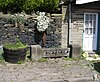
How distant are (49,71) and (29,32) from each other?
3061 millimetres

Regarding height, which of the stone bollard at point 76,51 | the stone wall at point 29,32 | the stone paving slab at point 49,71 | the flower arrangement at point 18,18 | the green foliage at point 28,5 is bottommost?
the stone paving slab at point 49,71

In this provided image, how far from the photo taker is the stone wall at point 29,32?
1131cm

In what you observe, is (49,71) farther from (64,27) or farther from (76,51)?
(64,27)

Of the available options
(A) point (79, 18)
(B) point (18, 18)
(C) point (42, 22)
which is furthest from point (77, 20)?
(B) point (18, 18)

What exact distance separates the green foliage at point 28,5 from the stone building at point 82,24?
61 centimetres

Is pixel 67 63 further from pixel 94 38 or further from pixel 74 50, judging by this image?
pixel 94 38

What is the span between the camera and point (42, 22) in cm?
1121

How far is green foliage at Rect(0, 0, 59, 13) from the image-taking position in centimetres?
1173

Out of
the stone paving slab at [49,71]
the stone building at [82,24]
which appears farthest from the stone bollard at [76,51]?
the stone building at [82,24]

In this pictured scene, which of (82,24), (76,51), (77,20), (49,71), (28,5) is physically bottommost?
(49,71)

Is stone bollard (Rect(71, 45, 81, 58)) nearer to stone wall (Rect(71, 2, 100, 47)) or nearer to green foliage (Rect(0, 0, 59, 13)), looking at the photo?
stone wall (Rect(71, 2, 100, 47))

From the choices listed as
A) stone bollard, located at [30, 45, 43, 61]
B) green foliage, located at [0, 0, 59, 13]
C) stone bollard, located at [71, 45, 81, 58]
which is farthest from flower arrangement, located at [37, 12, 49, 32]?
stone bollard, located at [71, 45, 81, 58]

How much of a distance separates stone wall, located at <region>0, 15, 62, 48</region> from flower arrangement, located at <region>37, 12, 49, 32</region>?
343mm

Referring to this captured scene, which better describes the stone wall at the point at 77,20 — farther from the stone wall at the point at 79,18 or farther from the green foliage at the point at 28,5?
the green foliage at the point at 28,5
